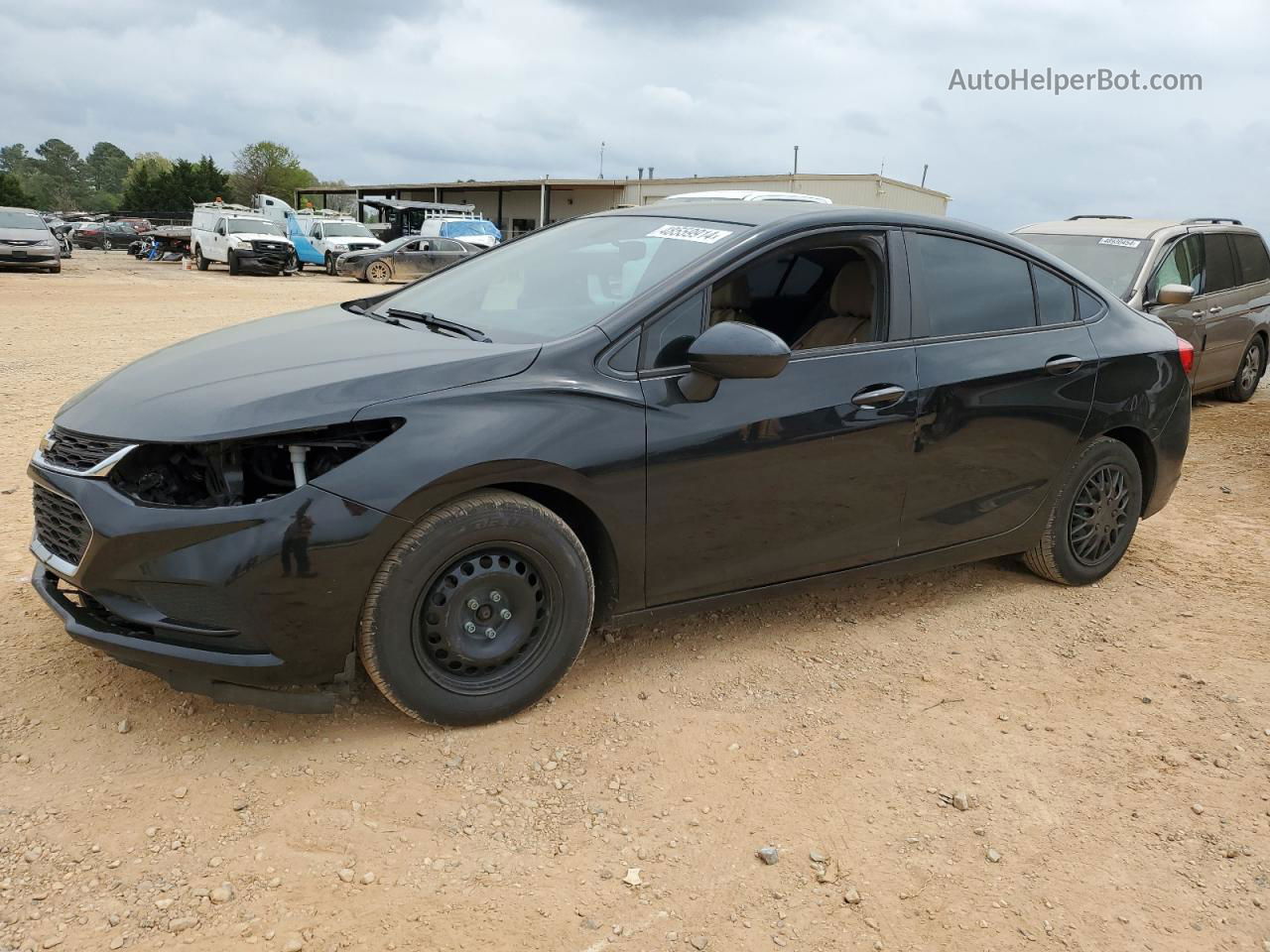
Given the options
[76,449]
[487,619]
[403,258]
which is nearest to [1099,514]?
[487,619]

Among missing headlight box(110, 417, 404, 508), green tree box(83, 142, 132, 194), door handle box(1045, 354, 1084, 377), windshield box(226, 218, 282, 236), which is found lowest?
missing headlight box(110, 417, 404, 508)

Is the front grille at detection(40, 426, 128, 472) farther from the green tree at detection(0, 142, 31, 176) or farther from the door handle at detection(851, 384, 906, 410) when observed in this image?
the green tree at detection(0, 142, 31, 176)

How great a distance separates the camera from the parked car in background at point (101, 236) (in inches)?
1832

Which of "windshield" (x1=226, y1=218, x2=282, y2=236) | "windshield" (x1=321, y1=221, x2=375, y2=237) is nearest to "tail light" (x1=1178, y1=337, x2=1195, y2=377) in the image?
"windshield" (x1=226, y1=218, x2=282, y2=236)

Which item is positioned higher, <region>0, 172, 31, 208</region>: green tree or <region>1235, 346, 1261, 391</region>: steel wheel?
<region>0, 172, 31, 208</region>: green tree

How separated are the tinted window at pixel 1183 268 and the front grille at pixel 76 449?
7.59 meters

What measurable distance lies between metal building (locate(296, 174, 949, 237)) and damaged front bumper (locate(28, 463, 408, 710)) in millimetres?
28014

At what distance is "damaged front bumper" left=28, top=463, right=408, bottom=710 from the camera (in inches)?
111

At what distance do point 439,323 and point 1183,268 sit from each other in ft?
24.0

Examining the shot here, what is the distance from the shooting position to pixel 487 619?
3193mm

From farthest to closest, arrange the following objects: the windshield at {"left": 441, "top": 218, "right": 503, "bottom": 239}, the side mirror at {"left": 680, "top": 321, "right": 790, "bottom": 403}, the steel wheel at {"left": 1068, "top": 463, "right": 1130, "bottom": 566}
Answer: the windshield at {"left": 441, "top": 218, "right": 503, "bottom": 239} < the steel wheel at {"left": 1068, "top": 463, "right": 1130, "bottom": 566} < the side mirror at {"left": 680, "top": 321, "right": 790, "bottom": 403}

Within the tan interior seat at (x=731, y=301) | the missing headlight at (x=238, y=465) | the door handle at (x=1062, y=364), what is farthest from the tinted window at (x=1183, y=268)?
the missing headlight at (x=238, y=465)

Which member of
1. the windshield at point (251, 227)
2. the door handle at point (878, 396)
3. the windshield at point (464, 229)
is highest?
the windshield at point (464, 229)

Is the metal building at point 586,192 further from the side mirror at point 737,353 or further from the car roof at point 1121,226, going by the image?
the side mirror at point 737,353
